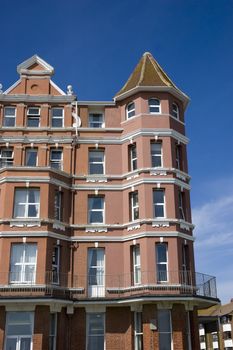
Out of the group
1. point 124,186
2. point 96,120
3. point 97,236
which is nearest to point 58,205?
point 97,236

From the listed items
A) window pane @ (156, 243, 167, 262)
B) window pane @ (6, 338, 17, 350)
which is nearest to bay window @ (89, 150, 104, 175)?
window pane @ (156, 243, 167, 262)

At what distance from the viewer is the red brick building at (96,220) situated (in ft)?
80.3

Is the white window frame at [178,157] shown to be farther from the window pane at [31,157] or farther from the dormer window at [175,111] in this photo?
the window pane at [31,157]

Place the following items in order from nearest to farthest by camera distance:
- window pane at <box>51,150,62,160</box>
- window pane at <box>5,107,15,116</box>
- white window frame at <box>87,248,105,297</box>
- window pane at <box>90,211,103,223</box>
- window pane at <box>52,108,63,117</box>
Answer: white window frame at <box>87,248,105,297</box>, window pane at <box>90,211,103,223</box>, window pane at <box>51,150,62,160</box>, window pane at <box>5,107,15,116</box>, window pane at <box>52,108,63,117</box>

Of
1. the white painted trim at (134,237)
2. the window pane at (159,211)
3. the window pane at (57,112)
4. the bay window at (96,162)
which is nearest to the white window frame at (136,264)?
the white painted trim at (134,237)

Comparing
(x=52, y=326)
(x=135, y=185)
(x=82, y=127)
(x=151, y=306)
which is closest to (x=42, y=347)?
(x=52, y=326)

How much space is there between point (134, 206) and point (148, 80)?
8.83 m

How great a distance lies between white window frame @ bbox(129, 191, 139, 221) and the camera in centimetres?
2764

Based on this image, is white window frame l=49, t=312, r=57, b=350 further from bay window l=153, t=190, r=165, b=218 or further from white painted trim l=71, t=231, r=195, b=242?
bay window l=153, t=190, r=165, b=218

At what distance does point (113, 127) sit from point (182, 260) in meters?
9.98

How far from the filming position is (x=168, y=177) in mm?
Result: 27766

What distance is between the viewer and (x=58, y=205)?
27.8m

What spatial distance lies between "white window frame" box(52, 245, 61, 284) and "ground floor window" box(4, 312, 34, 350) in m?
2.53

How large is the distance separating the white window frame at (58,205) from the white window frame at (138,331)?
7.16 m
